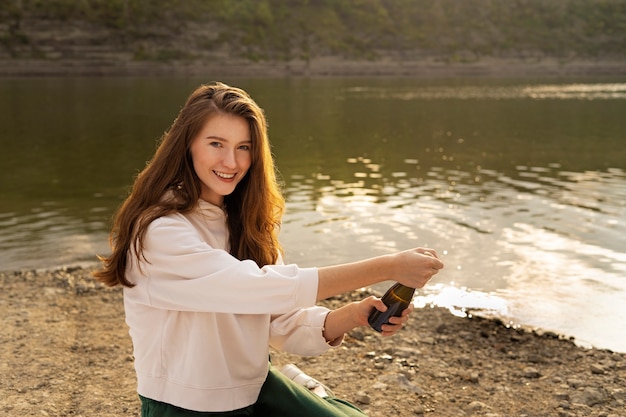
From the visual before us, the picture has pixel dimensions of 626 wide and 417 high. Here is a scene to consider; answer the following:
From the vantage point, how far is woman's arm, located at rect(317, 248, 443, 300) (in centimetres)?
272

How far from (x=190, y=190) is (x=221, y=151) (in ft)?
0.67

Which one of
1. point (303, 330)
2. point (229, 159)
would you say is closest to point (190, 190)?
point (229, 159)

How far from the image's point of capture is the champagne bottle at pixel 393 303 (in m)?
2.93

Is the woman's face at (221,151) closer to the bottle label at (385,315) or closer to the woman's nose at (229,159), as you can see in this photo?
the woman's nose at (229,159)

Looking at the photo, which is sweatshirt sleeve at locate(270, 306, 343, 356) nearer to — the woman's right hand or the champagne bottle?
the champagne bottle

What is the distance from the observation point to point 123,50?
70438 mm

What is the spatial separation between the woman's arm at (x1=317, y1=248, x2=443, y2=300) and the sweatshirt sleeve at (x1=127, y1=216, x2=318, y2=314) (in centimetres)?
5

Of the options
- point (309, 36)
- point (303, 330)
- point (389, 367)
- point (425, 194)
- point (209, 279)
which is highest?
point (209, 279)

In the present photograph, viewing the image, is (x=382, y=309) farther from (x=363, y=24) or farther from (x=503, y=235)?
(x=363, y=24)

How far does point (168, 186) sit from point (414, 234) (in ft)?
28.4

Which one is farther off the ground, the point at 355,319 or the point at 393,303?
the point at 393,303

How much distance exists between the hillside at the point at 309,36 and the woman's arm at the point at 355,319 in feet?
217

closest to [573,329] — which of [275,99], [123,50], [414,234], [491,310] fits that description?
[491,310]

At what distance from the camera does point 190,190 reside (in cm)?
298
